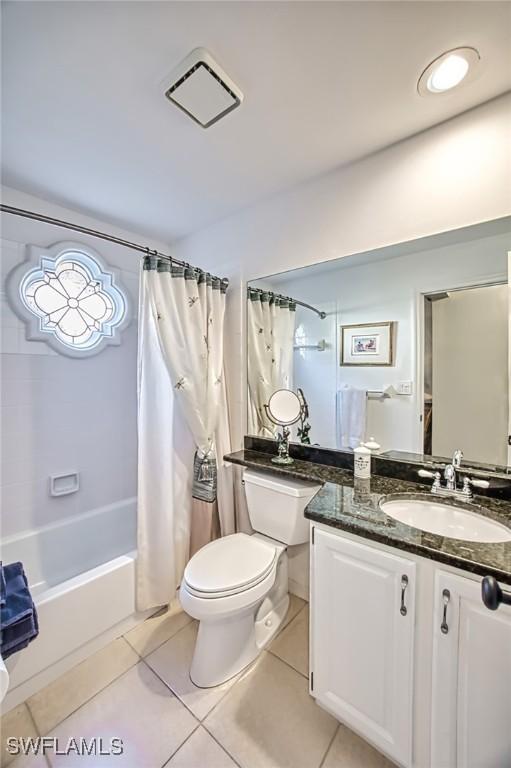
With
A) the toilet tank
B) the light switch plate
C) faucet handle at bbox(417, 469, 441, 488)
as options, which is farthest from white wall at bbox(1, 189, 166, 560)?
faucet handle at bbox(417, 469, 441, 488)

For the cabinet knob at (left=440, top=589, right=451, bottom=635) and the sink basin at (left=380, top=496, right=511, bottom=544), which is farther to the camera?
the sink basin at (left=380, top=496, right=511, bottom=544)

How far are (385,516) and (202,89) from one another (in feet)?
5.54

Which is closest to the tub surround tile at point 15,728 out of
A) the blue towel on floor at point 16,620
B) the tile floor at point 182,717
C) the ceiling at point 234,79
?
the tile floor at point 182,717

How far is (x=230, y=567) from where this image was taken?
1.35 meters

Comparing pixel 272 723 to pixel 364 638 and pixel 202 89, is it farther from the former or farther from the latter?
pixel 202 89

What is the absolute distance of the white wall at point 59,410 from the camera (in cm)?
177

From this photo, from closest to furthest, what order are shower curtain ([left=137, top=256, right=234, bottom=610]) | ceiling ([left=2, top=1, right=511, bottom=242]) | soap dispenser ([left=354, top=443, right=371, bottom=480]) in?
ceiling ([left=2, top=1, right=511, bottom=242]) → soap dispenser ([left=354, top=443, right=371, bottom=480]) → shower curtain ([left=137, top=256, right=234, bottom=610])

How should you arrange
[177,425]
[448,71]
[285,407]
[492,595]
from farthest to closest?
1. [177,425]
2. [285,407]
3. [448,71]
4. [492,595]

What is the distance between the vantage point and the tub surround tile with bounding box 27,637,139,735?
117 cm

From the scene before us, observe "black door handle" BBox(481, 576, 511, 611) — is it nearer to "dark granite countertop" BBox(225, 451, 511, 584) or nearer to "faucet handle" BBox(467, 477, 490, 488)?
"dark granite countertop" BBox(225, 451, 511, 584)

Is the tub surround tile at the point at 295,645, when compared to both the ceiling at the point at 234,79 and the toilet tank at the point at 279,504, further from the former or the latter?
the ceiling at the point at 234,79

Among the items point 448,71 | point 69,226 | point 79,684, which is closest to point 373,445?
A: point 448,71

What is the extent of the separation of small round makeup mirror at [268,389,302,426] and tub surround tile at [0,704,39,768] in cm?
159

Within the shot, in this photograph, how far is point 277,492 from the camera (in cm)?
152
